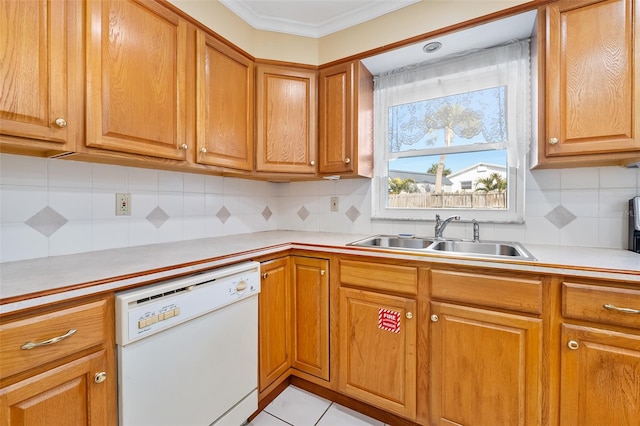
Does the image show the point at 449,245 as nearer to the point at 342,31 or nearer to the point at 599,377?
the point at 599,377

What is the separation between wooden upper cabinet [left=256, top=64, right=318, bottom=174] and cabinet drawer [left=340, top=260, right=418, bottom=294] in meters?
0.80

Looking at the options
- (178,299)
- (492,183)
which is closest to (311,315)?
(178,299)

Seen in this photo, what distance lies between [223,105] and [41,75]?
805 millimetres

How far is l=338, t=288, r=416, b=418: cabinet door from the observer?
1.39 metres

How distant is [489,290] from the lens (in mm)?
1206

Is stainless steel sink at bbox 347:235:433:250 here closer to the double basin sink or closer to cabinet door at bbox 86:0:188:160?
the double basin sink

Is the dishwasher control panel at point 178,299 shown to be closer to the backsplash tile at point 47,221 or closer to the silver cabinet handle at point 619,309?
the backsplash tile at point 47,221

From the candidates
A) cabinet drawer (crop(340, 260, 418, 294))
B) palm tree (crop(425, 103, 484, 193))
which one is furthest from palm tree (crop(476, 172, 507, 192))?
cabinet drawer (crop(340, 260, 418, 294))

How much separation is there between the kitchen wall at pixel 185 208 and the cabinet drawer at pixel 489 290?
64 cm

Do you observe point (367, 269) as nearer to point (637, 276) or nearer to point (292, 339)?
point (292, 339)

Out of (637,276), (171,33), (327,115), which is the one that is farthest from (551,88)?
(171,33)

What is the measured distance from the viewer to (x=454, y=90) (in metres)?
1.87

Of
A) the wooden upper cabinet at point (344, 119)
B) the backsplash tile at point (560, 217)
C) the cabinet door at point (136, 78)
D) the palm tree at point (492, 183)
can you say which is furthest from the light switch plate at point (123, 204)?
the backsplash tile at point (560, 217)

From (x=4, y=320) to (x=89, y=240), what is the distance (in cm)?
75
